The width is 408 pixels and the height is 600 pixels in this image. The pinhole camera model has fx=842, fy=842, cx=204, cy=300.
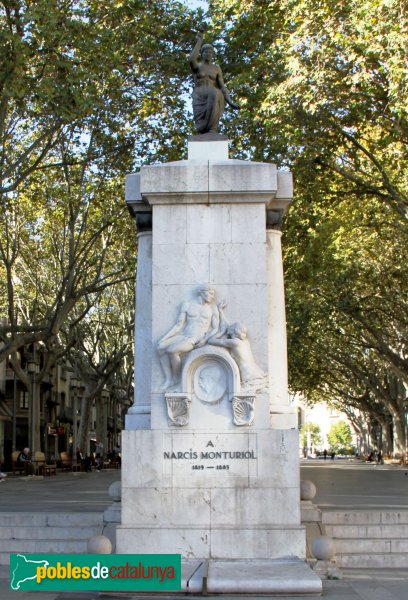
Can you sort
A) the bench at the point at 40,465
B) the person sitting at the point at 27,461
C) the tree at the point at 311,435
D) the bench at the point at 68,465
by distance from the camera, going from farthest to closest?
the tree at the point at 311,435
the bench at the point at 68,465
the bench at the point at 40,465
the person sitting at the point at 27,461

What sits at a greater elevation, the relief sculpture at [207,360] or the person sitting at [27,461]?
the relief sculpture at [207,360]

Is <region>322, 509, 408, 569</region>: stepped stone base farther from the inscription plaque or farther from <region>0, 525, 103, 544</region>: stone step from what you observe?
<region>0, 525, 103, 544</region>: stone step

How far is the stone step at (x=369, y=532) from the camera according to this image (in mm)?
12438

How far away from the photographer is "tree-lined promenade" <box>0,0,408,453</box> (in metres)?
18.8

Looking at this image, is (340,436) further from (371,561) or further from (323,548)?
(323,548)

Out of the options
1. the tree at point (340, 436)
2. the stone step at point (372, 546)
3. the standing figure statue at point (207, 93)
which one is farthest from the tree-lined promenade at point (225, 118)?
the tree at point (340, 436)

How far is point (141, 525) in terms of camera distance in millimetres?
10914

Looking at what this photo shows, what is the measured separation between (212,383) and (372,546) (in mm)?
3474

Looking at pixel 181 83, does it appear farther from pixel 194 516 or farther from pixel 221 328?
pixel 194 516

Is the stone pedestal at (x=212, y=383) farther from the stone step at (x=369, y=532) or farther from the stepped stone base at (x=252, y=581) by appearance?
the stone step at (x=369, y=532)

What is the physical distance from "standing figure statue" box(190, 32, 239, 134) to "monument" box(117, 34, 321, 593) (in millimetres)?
1104

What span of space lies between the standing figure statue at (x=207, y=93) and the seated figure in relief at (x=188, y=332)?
119 inches

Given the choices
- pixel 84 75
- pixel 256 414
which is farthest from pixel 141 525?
pixel 84 75

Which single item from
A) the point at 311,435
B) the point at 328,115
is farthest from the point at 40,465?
the point at 311,435
